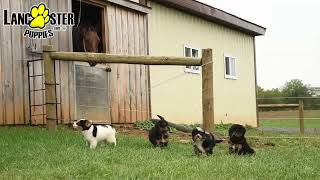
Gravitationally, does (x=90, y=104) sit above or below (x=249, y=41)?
below

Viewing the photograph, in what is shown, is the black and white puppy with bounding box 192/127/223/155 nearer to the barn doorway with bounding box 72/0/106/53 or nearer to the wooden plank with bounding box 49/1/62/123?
the wooden plank with bounding box 49/1/62/123

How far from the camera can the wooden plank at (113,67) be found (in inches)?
639

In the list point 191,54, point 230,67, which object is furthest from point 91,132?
point 230,67

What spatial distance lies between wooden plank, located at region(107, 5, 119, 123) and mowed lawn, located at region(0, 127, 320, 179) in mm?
5936

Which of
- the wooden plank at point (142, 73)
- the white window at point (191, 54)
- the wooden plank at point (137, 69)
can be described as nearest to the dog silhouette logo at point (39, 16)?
the wooden plank at point (137, 69)

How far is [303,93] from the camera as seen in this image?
43688mm

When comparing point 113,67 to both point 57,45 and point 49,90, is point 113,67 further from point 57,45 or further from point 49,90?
point 49,90

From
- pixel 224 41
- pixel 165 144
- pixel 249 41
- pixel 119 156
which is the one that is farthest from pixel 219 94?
pixel 119 156

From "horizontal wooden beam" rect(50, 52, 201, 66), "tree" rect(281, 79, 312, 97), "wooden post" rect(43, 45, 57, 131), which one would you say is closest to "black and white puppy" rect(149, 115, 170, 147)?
"horizontal wooden beam" rect(50, 52, 201, 66)

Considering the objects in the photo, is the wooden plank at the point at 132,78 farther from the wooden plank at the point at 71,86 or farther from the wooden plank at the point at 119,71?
the wooden plank at the point at 71,86

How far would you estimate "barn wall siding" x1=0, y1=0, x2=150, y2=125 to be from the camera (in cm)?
1292

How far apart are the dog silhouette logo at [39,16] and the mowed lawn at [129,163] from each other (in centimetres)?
412

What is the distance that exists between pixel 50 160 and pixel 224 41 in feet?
55.7

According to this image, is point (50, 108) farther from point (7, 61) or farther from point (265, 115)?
point (265, 115)
